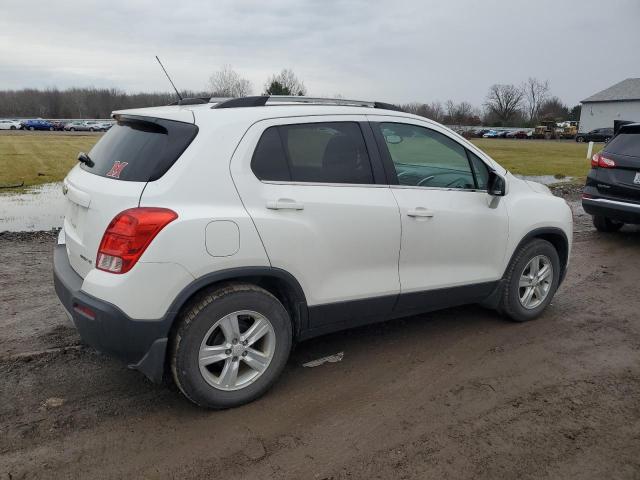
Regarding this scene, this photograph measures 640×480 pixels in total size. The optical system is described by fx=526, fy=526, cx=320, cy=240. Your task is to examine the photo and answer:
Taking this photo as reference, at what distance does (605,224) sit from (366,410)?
23.6 feet

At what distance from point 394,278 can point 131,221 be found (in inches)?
73.4

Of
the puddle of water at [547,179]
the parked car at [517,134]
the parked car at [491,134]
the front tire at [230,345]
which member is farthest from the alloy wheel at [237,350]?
the parked car at [517,134]

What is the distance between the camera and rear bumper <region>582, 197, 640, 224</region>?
745 cm

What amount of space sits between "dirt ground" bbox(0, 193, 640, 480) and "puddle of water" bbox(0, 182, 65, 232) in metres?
3.71

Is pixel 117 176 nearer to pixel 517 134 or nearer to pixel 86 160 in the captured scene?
pixel 86 160

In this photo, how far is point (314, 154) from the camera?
3480 mm

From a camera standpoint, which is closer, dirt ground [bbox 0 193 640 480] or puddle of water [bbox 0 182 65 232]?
dirt ground [bbox 0 193 640 480]

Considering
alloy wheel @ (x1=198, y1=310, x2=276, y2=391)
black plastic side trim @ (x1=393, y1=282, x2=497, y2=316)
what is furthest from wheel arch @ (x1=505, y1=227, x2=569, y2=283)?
alloy wheel @ (x1=198, y1=310, x2=276, y2=391)

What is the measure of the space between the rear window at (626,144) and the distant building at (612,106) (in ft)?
218

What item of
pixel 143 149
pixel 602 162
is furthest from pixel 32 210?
pixel 602 162

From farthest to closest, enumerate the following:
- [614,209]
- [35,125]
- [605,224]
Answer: [35,125] → [605,224] → [614,209]

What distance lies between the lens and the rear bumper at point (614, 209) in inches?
293

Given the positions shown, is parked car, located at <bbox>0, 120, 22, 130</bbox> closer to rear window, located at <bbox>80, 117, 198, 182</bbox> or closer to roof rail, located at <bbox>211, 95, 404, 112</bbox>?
rear window, located at <bbox>80, 117, 198, 182</bbox>

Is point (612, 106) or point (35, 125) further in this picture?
point (612, 106)
